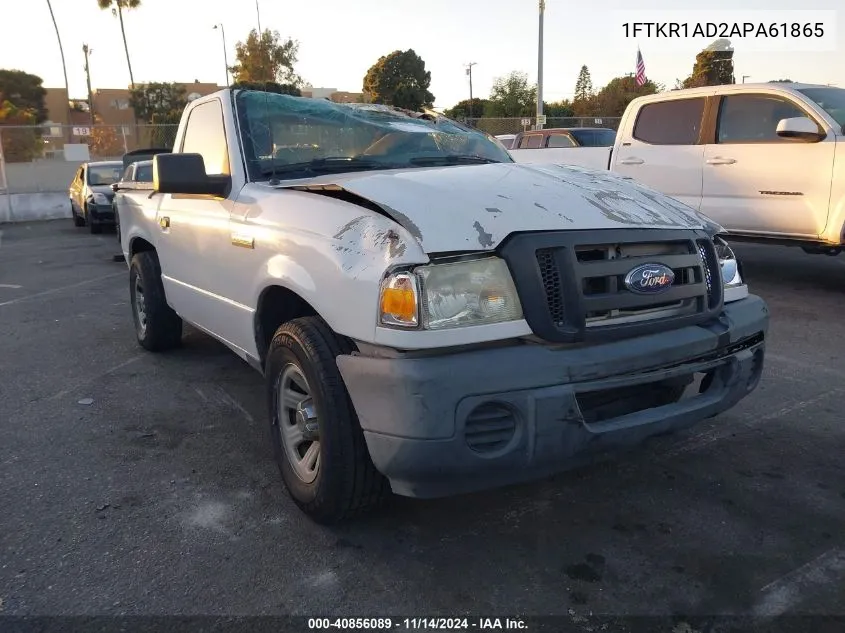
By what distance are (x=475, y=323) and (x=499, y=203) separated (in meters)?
0.49

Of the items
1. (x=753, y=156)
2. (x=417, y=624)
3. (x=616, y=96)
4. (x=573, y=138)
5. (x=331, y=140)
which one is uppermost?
(x=616, y=96)

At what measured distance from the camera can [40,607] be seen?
2377 mm

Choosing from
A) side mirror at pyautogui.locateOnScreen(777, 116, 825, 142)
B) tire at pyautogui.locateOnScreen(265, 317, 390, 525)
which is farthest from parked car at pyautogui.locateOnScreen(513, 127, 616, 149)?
tire at pyautogui.locateOnScreen(265, 317, 390, 525)

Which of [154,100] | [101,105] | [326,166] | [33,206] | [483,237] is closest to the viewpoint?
[483,237]

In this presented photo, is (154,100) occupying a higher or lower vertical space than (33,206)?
higher

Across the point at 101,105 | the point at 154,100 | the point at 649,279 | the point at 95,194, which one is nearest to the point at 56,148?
the point at 95,194

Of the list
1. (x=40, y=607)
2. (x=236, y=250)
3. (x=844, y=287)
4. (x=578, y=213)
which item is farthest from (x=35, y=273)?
(x=844, y=287)

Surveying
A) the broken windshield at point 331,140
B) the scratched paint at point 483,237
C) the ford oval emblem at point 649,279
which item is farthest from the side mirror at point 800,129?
the scratched paint at point 483,237

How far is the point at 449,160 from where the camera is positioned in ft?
12.4

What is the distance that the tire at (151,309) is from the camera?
16.8 ft

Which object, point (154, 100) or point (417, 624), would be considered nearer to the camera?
point (417, 624)

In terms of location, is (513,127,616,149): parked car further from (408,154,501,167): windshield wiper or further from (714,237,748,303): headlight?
(714,237,748,303): headlight

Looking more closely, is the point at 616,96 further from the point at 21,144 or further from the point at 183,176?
the point at 183,176

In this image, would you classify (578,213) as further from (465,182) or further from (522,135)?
(522,135)
